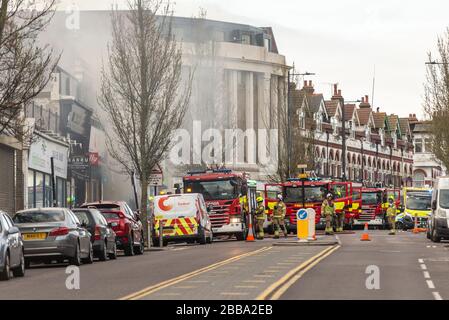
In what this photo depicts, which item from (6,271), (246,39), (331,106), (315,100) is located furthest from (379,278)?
(331,106)

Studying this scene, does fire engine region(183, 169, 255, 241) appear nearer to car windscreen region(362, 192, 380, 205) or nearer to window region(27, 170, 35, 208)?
window region(27, 170, 35, 208)

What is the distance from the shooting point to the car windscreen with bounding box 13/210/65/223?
1233 inches

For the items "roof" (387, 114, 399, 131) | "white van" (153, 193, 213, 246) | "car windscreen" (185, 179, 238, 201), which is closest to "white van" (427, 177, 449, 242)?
"white van" (153, 193, 213, 246)

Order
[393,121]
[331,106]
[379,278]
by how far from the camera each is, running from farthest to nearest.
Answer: [393,121] → [331,106] → [379,278]

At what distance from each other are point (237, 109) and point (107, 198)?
3900cm

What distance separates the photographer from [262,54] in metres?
117

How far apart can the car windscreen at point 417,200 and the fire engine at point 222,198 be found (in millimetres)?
31573

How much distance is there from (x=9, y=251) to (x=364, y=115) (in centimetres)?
11997

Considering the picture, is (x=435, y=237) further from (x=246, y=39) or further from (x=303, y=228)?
(x=246, y=39)

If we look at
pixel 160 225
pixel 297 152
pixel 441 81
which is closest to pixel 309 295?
pixel 160 225

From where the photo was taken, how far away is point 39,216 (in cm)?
3144

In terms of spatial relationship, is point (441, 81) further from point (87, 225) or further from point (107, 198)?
point (87, 225)

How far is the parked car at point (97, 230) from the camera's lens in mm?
35094

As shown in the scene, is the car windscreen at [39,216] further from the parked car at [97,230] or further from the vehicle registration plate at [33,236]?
the parked car at [97,230]
